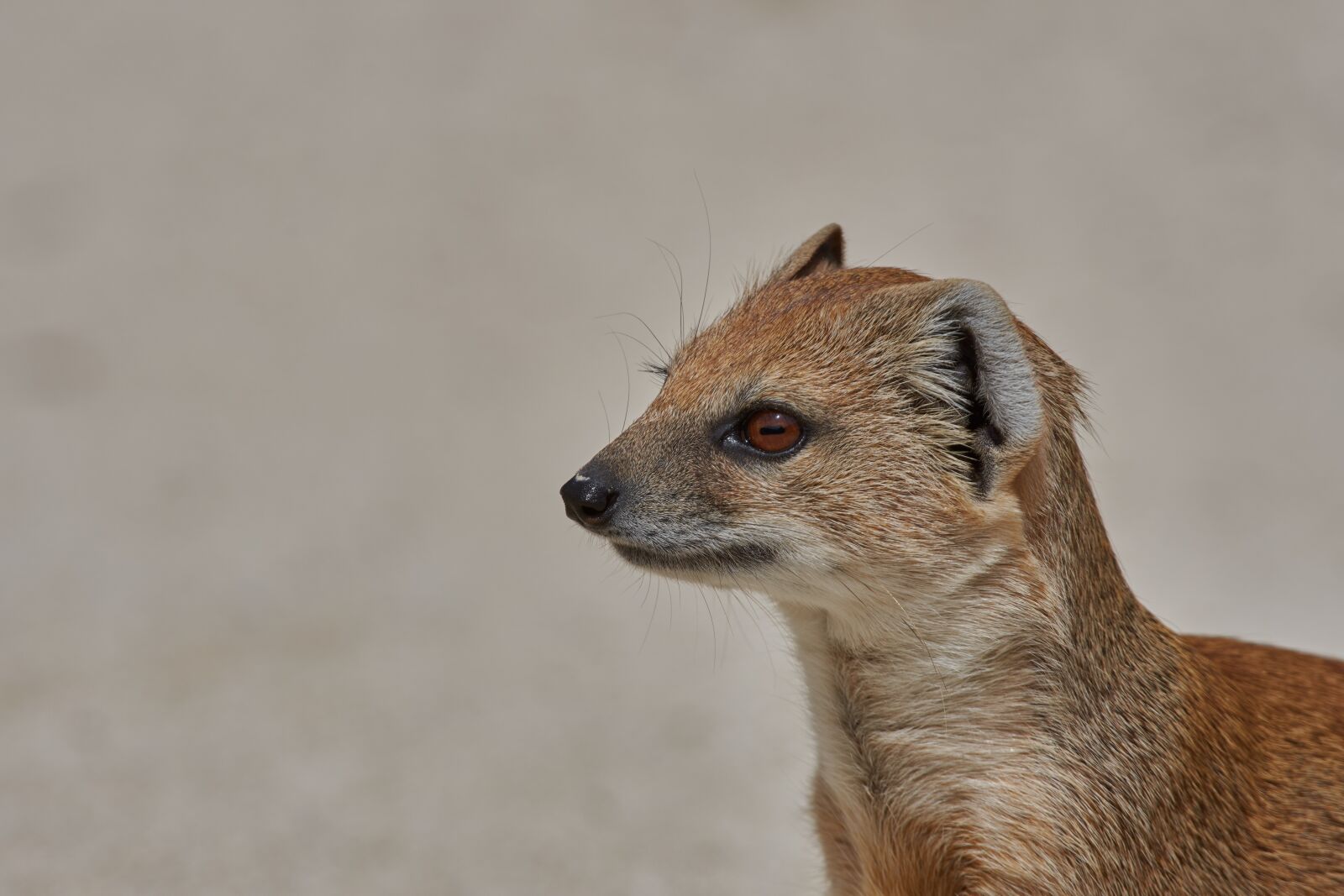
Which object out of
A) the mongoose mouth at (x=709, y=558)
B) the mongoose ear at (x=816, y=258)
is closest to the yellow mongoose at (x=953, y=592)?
the mongoose mouth at (x=709, y=558)

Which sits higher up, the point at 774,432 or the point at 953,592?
the point at 774,432

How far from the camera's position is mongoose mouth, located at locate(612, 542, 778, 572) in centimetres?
192

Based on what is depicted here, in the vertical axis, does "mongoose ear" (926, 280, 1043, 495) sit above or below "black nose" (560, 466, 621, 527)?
above

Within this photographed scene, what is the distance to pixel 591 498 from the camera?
191 cm

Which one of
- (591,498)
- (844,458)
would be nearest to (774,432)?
(844,458)

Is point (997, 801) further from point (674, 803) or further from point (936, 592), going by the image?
point (674, 803)

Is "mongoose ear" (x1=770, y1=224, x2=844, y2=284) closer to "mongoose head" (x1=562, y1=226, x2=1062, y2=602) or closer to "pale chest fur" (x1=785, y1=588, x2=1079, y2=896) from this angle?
"mongoose head" (x1=562, y1=226, x2=1062, y2=602)

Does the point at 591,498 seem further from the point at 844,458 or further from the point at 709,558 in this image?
the point at 844,458

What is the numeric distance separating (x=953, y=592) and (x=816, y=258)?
69 cm

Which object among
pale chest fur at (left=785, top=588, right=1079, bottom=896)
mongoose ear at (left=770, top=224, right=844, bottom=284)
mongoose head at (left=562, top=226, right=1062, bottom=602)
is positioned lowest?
pale chest fur at (left=785, top=588, right=1079, bottom=896)

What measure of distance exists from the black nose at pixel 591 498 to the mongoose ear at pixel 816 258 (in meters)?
0.56

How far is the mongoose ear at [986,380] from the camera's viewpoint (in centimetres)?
190

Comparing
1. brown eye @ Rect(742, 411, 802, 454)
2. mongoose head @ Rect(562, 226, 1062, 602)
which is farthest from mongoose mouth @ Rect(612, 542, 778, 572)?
brown eye @ Rect(742, 411, 802, 454)

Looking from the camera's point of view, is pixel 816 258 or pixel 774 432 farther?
pixel 816 258
